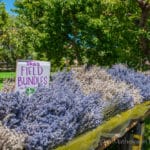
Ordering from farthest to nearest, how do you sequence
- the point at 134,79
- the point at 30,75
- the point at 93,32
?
the point at 93,32
the point at 134,79
the point at 30,75

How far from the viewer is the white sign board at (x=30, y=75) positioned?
530 cm

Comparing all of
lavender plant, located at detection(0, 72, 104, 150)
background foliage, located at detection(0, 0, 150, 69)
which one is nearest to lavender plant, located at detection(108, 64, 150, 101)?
lavender plant, located at detection(0, 72, 104, 150)

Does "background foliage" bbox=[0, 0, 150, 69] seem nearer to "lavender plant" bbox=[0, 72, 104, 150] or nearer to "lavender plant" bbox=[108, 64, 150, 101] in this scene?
"lavender plant" bbox=[108, 64, 150, 101]

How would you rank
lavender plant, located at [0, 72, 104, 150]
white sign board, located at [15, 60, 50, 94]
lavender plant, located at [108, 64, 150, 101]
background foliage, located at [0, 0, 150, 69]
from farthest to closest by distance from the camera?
1. background foliage, located at [0, 0, 150, 69]
2. lavender plant, located at [108, 64, 150, 101]
3. white sign board, located at [15, 60, 50, 94]
4. lavender plant, located at [0, 72, 104, 150]

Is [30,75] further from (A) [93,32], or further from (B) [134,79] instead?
(A) [93,32]

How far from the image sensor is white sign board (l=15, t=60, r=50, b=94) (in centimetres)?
530

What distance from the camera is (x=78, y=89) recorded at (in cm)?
615

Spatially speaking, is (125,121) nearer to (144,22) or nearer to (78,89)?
(78,89)

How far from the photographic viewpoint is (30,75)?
5480mm

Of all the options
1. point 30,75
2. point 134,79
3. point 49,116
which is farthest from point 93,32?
point 49,116

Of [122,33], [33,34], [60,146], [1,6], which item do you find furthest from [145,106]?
[1,6]

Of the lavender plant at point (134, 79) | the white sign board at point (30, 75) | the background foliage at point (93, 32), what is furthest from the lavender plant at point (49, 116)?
the background foliage at point (93, 32)

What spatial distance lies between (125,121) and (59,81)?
1161 millimetres

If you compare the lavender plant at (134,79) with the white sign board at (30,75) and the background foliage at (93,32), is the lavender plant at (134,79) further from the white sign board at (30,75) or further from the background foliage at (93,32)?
the background foliage at (93,32)
